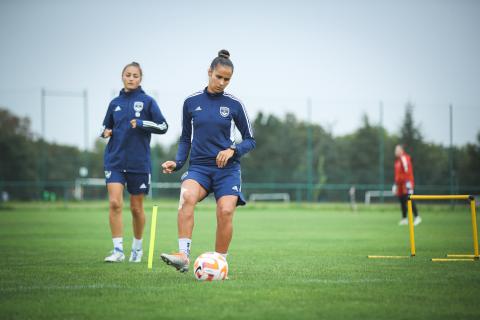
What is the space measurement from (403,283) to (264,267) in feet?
6.70

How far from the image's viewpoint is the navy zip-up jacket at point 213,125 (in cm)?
729

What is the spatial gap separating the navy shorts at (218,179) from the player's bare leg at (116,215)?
1940 mm

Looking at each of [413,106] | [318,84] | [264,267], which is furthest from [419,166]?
[264,267]

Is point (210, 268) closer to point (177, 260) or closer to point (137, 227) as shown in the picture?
point (177, 260)

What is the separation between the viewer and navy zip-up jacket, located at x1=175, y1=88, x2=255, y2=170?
7293 mm

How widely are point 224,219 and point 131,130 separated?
2660mm

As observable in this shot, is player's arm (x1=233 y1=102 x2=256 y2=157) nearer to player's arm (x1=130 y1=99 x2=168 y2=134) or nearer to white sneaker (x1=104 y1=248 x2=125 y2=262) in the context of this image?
player's arm (x1=130 y1=99 x2=168 y2=134)

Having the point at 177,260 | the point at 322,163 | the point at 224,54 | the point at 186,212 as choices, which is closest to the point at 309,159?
the point at 322,163

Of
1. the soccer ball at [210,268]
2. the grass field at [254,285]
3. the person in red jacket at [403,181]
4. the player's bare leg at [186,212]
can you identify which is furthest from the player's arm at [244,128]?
the person in red jacket at [403,181]

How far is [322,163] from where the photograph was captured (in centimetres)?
3616

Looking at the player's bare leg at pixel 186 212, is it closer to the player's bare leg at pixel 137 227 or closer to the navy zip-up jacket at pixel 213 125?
Answer: the navy zip-up jacket at pixel 213 125

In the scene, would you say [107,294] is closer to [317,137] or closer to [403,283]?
[403,283]

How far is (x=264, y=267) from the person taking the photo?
8.19 m

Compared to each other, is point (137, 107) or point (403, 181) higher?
point (137, 107)
